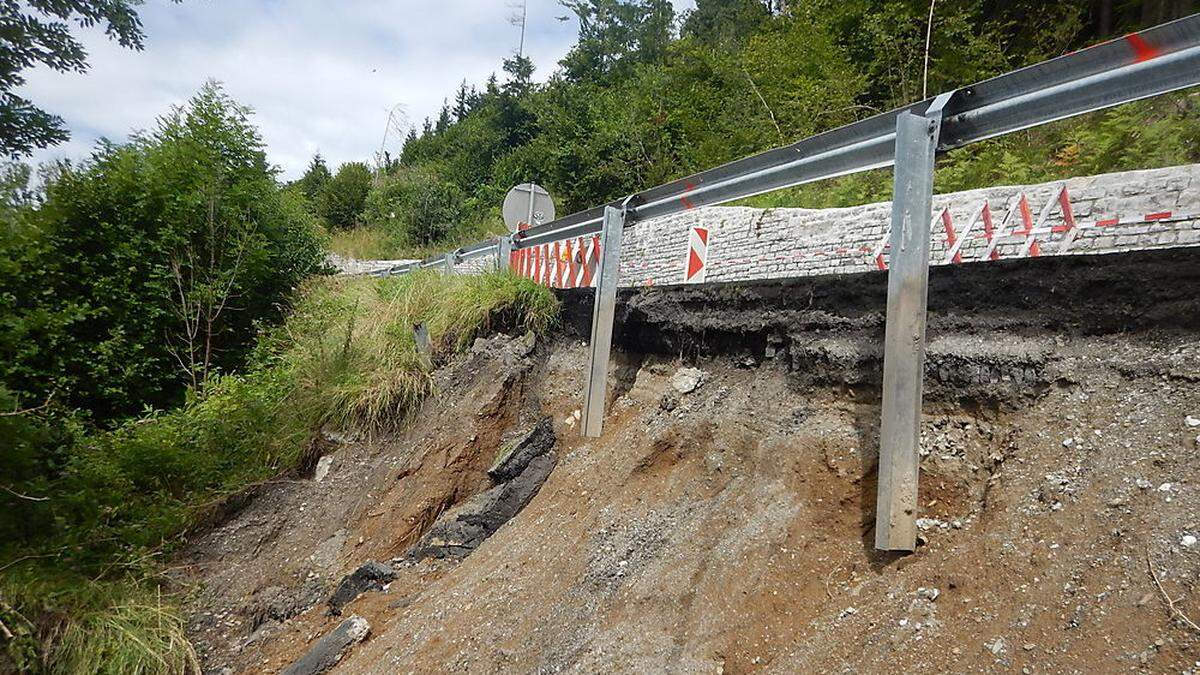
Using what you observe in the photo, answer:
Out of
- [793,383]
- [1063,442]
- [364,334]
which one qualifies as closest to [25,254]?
[364,334]

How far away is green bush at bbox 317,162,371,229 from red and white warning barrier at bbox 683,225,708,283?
21.0m

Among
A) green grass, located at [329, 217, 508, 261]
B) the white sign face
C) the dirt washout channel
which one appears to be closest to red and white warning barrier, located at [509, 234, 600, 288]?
the dirt washout channel

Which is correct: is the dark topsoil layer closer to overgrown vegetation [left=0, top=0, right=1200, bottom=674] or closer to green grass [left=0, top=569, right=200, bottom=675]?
overgrown vegetation [left=0, top=0, right=1200, bottom=674]

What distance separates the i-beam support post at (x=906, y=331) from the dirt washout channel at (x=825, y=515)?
20cm

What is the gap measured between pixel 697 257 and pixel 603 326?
0.85 m

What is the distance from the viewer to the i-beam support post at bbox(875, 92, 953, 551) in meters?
2.65

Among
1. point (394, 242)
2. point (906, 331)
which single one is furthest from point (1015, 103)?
point (394, 242)

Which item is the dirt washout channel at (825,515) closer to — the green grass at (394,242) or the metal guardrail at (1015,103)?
the metal guardrail at (1015,103)

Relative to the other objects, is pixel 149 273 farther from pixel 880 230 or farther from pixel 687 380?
pixel 880 230

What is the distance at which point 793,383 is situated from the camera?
3754 mm

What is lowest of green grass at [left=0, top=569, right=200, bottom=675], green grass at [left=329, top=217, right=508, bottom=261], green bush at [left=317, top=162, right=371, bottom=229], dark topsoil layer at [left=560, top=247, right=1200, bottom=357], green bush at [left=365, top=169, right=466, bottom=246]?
green grass at [left=0, top=569, right=200, bottom=675]

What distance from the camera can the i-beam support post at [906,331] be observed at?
104 inches

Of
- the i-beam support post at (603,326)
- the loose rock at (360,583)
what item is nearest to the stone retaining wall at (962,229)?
the i-beam support post at (603,326)

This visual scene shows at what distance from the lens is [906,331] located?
274 centimetres
